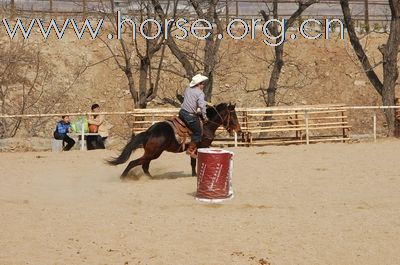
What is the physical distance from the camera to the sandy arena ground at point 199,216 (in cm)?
734

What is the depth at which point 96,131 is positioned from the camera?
18.6 metres

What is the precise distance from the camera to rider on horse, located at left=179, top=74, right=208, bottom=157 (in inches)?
490

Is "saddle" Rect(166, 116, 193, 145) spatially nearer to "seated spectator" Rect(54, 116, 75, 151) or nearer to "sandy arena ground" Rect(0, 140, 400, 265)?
"sandy arena ground" Rect(0, 140, 400, 265)

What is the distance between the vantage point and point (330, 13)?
40.8 meters

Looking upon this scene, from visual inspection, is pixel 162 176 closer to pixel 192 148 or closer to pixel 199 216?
pixel 192 148

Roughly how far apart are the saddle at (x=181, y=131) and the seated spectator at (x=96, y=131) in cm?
639

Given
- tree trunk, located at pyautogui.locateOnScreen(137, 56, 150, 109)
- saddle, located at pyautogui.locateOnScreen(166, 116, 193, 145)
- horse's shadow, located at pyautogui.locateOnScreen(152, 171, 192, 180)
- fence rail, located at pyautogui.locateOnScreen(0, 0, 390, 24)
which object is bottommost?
horse's shadow, located at pyautogui.locateOnScreen(152, 171, 192, 180)

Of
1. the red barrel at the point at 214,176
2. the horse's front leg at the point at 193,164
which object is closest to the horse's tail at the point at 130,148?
the horse's front leg at the point at 193,164

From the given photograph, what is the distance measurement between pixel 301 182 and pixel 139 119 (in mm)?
8749

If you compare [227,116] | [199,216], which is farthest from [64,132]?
[199,216]

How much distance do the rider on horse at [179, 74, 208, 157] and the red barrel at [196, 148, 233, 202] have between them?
2.03 metres

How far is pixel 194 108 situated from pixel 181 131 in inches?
19.1

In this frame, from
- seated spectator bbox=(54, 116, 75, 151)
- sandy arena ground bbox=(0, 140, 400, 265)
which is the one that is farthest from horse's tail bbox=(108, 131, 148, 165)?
seated spectator bbox=(54, 116, 75, 151)

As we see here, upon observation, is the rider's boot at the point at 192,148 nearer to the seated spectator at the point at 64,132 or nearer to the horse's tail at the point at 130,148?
the horse's tail at the point at 130,148
